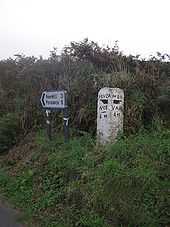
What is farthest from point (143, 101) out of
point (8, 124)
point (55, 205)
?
point (8, 124)

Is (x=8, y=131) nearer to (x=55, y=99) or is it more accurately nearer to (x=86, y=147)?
(x=55, y=99)

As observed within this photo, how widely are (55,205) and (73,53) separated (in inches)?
196

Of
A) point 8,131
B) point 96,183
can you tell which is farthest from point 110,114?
point 8,131

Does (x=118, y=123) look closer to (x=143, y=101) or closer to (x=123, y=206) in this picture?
(x=143, y=101)

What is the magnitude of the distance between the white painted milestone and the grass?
238 mm

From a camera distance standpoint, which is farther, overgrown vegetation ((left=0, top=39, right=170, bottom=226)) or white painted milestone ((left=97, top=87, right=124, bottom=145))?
white painted milestone ((left=97, top=87, right=124, bottom=145))

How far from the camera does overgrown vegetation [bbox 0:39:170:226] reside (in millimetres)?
4047

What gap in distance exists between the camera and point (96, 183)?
4.34 metres

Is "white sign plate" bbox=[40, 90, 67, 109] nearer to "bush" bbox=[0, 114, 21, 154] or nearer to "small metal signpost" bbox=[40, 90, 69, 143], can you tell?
"small metal signpost" bbox=[40, 90, 69, 143]

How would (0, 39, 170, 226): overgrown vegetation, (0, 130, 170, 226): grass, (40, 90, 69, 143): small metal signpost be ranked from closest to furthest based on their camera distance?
(0, 130, 170, 226): grass, (0, 39, 170, 226): overgrown vegetation, (40, 90, 69, 143): small metal signpost

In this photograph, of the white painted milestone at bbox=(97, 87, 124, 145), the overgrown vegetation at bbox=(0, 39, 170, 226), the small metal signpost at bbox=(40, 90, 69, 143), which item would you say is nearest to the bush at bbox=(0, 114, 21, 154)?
the overgrown vegetation at bbox=(0, 39, 170, 226)

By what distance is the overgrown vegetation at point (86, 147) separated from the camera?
4047mm

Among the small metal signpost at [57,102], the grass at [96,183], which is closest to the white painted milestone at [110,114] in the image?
the grass at [96,183]

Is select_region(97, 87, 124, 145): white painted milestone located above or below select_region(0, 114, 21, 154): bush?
above
